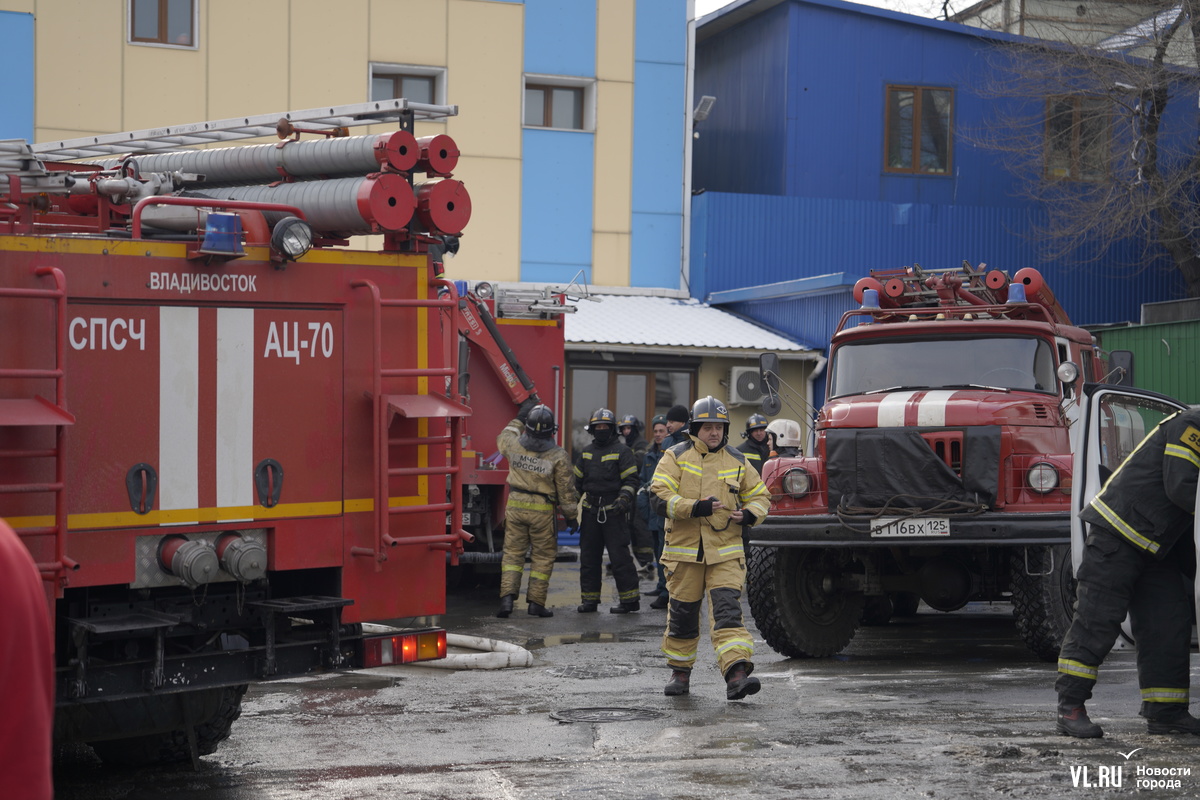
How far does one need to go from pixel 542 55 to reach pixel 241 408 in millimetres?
17545

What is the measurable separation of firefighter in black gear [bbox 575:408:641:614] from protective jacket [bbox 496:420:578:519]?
0.99 ft

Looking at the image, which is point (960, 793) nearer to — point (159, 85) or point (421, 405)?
point (421, 405)

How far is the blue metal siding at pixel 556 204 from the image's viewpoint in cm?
2227

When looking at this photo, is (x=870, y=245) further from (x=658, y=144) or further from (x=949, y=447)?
(x=949, y=447)

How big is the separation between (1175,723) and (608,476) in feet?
22.2

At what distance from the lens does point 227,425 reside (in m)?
5.70

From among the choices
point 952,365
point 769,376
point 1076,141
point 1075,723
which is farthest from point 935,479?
point 1076,141

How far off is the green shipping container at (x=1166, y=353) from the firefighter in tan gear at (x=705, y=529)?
42.3 feet

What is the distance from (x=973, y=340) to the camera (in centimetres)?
1016

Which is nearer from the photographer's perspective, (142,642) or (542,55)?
(142,642)

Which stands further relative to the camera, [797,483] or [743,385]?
[743,385]

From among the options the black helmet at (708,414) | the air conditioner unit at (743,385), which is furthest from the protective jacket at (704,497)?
the air conditioner unit at (743,385)

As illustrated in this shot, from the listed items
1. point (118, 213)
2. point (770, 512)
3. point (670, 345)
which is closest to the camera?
point (118, 213)

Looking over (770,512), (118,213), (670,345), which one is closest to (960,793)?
(770,512)
